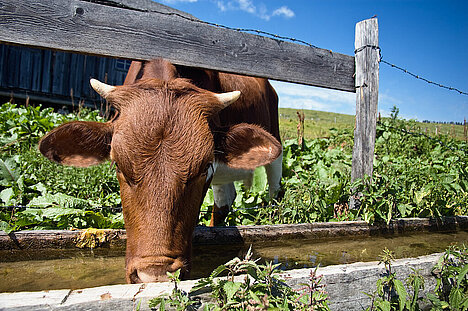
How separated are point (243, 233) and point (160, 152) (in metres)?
1.60

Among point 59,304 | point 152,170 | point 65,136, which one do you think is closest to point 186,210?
point 152,170

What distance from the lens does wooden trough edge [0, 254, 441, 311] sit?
136 cm

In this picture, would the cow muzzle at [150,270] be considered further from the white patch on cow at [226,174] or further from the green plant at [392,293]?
the white patch on cow at [226,174]

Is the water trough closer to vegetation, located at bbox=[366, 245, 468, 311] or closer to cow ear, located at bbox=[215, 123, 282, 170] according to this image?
vegetation, located at bbox=[366, 245, 468, 311]

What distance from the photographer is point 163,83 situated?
2.60 m

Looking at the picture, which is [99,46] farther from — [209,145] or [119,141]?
[209,145]

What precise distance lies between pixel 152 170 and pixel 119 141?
1.10 ft

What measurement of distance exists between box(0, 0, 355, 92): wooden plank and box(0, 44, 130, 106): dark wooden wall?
11.5 metres

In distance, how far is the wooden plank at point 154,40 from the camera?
280 cm

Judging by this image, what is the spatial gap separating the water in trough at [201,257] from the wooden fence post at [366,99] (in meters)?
0.74

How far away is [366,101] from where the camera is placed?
4211 mm

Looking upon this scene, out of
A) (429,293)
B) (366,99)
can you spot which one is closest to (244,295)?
(429,293)

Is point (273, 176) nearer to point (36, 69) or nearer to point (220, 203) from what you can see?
point (220, 203)

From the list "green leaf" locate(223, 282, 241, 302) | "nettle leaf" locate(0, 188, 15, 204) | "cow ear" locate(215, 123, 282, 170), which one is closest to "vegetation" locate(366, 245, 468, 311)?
"green leaf" locate(223, 282, 241, 302)
